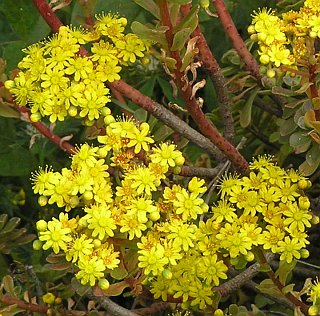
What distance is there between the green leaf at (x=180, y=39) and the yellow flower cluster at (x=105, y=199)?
0.15 metres

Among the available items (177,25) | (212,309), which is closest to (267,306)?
(212,309)

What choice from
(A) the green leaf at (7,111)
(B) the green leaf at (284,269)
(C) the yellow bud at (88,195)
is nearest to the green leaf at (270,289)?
(B) the green leaf at (284,269)

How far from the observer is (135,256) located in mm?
1349

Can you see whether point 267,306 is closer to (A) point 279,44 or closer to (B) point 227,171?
(B) point 227,171

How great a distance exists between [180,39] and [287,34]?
0.22 metres

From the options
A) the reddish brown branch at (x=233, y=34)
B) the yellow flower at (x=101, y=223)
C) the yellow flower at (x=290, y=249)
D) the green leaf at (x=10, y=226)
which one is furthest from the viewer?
the green leaf at (x=10, y=226)

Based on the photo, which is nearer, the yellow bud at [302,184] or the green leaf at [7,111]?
the yellow bud at [302,184]

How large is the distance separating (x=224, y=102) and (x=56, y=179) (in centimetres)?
44

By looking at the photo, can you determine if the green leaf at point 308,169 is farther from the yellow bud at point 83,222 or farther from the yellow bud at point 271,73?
the yellow bud at point 83,222

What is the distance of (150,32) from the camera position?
1312mm

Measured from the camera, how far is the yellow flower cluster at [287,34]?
1329 millimetres

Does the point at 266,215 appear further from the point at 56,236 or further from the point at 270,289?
the point at 56,236

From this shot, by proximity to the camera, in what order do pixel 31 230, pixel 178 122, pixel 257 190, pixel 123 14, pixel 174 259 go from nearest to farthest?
pixel 174 259
pixel 257 190
pixel 178 122
pixel 123 14
pixel 31 230

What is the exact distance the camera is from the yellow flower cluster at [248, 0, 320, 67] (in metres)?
1.33
